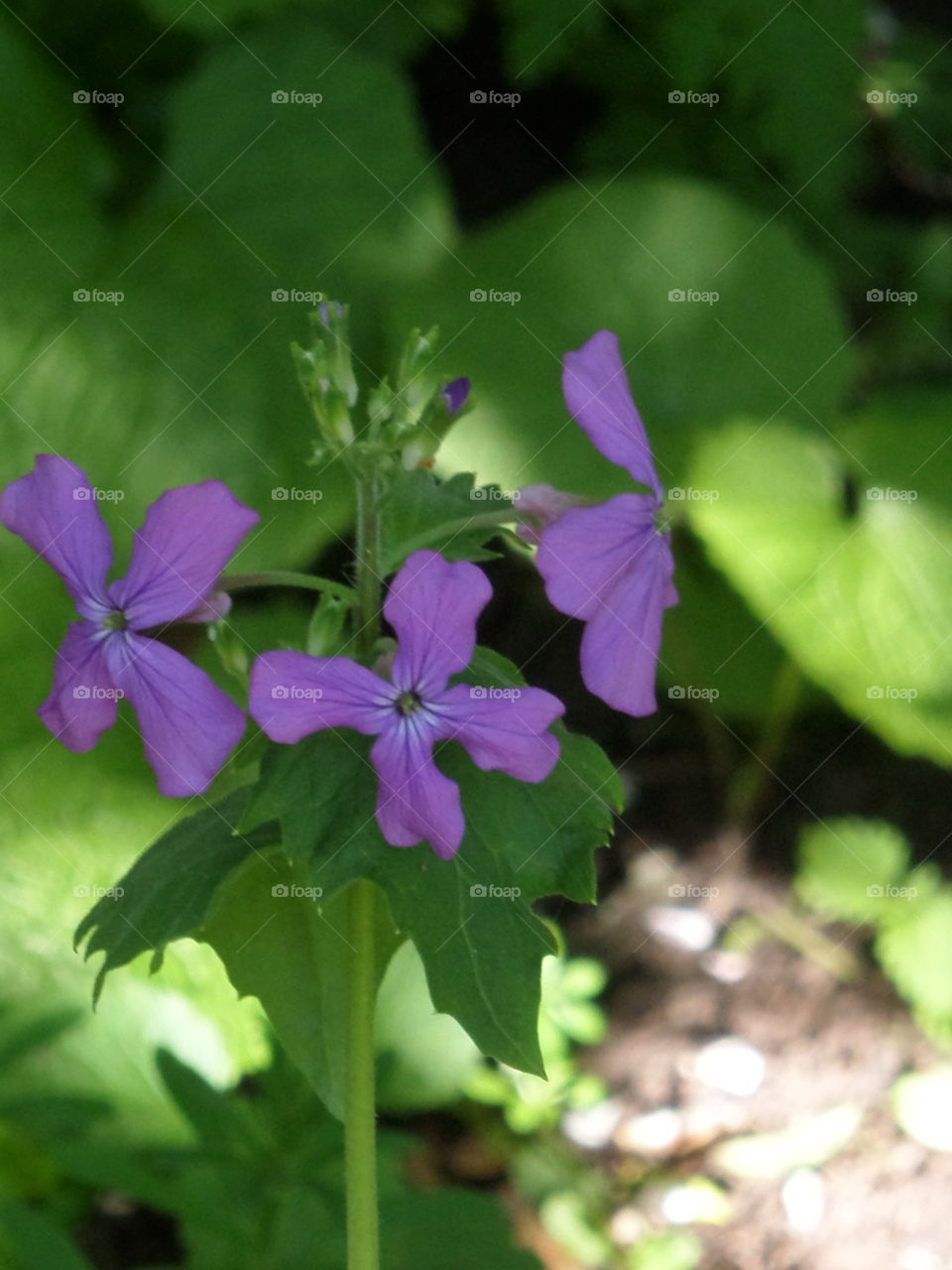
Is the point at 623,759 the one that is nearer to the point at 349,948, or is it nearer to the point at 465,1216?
the point at 465,1216

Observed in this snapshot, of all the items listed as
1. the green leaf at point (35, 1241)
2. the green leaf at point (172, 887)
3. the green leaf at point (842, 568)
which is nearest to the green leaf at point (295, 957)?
the green leaf at point (172, 887)

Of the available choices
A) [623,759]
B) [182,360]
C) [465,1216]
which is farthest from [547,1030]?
[182,360]

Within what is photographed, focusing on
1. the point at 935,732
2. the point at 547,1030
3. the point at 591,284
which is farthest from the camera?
the point at 591,284

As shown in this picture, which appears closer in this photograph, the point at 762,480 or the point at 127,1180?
the point at 127,1180

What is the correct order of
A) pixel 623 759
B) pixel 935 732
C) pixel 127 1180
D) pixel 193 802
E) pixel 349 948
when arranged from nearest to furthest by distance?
1. pixel 349 948
2. pixel 127 1180
3. pixel 193 802
4. pixel 935 732
5. pixel 623 759

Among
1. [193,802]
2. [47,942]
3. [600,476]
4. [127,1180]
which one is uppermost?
[600,476]
